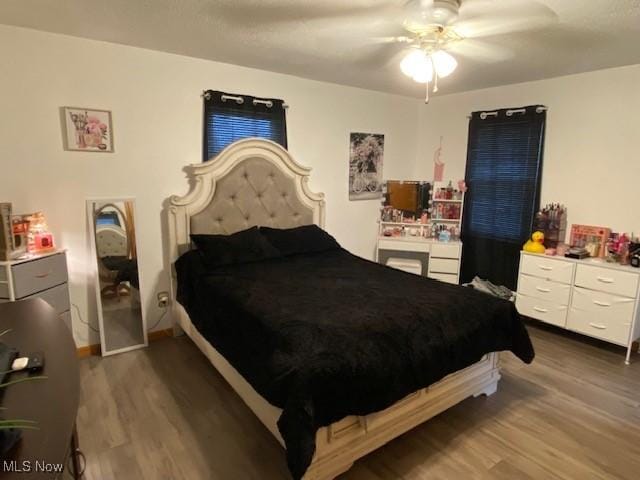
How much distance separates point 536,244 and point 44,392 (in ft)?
11.8

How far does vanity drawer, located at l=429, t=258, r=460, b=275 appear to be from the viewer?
3957mm

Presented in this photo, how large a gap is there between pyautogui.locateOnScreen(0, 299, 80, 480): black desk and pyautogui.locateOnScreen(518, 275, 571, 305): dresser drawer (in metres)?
3.45

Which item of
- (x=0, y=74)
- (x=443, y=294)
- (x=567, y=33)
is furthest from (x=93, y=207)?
(x=567, y=33)

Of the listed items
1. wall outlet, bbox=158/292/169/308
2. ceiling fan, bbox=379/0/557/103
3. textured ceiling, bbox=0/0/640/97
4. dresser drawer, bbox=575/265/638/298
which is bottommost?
wall outlet, bbox=158/292/169/308

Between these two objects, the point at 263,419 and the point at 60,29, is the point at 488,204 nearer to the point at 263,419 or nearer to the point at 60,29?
the point at 263,419

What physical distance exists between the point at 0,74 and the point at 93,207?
0.95 meters

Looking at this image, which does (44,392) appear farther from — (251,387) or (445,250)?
(445,250)

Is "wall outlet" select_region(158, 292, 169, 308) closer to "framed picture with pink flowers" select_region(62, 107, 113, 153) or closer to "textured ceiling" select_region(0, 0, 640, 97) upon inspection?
"framed picture with pink flowers" select_region(62, 107, 113, 153)

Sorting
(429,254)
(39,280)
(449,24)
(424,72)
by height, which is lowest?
(429,254)

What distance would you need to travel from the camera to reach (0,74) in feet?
7.86

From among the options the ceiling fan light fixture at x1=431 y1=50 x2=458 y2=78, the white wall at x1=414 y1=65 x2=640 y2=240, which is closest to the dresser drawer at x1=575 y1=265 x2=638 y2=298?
the white wall at x1=414 y1=65 x2=640 y2=240

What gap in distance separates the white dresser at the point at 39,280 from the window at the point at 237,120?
1354 millimetres

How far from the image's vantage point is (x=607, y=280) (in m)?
2.95

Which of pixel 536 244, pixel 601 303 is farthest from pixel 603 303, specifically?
pixel 536 244
